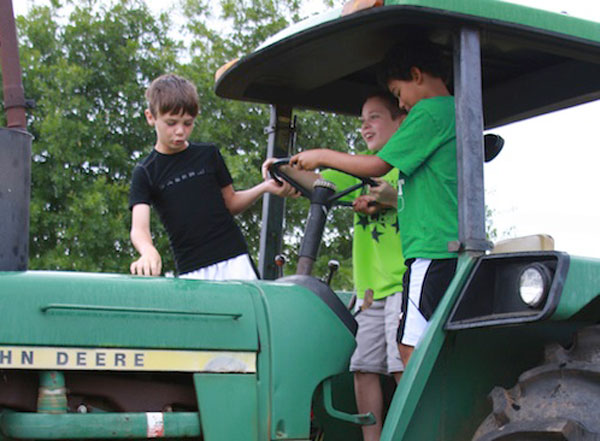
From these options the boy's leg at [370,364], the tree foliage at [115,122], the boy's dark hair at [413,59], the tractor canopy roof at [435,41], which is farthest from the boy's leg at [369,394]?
the tree foliage at [115,122]

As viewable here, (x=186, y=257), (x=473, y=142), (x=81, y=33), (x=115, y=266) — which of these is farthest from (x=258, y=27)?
(x=473, y=142)

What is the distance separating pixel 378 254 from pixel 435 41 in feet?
3.41

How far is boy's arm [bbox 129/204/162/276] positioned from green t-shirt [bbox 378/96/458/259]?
981mm

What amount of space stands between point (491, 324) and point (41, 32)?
43.2ft

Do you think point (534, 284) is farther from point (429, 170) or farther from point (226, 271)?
point (226, 271)

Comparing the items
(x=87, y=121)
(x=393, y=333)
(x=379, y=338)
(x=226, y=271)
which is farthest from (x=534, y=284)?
(x=87, y=121)

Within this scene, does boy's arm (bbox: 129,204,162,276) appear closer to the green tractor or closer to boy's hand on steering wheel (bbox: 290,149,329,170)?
the green tractor

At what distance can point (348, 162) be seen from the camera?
327cm

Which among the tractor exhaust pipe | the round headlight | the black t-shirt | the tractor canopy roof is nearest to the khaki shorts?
the black t-shirt

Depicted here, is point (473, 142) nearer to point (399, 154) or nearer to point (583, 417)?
point (399, 154)

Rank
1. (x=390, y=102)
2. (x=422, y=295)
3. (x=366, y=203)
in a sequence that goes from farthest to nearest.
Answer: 1. (x=390, y=102)
2. (x=366, y=203)
3. (x=422, y=295)

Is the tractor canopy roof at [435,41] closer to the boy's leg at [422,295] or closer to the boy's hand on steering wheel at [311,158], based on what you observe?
the boy's hand on steering wheel at [311,158]

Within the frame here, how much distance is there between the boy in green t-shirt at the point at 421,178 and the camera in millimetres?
3143

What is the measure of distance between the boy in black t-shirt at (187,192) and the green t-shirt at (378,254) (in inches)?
15.8
